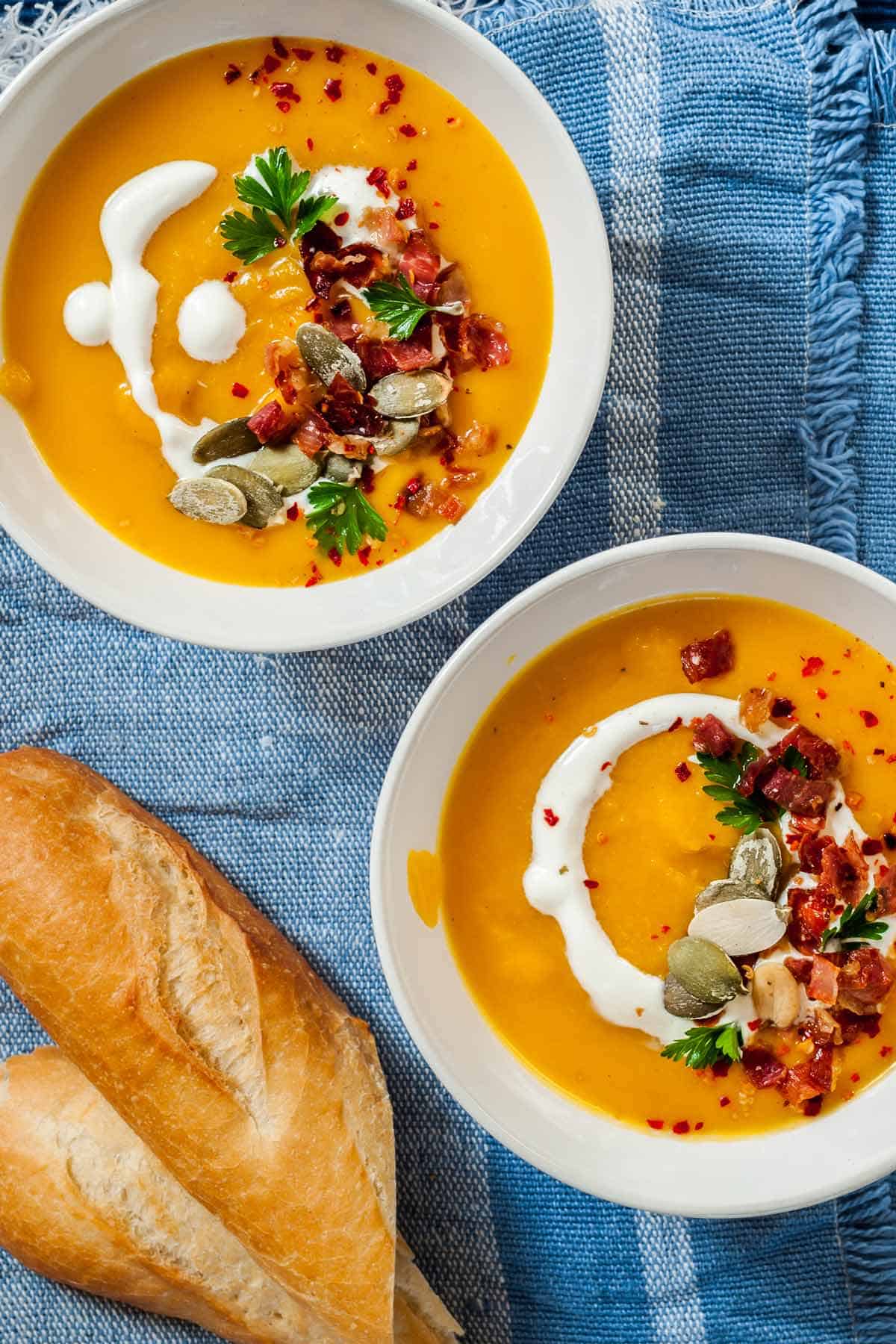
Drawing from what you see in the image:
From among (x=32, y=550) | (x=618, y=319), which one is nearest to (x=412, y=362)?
(x=618, y=319)

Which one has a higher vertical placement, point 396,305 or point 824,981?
point 396,305

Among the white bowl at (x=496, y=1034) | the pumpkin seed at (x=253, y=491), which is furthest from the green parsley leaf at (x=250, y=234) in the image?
the white bowl at (x=496, y=1034)

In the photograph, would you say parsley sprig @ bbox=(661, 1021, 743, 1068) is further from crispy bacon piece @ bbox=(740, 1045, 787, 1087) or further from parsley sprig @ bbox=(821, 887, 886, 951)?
parsley sprig @ bbox=(821, 887, 886, 951)

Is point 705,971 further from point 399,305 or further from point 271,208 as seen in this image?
point 271,208

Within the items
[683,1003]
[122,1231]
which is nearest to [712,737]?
[683,1003]

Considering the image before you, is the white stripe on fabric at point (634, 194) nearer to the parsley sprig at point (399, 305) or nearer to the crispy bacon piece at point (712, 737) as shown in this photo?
the parsley sprig at point (399, 305)

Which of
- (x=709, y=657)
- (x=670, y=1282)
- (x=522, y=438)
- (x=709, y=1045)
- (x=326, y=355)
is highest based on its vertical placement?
(x=326, y=355)

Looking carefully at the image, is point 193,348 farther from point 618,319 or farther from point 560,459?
point 618,319
